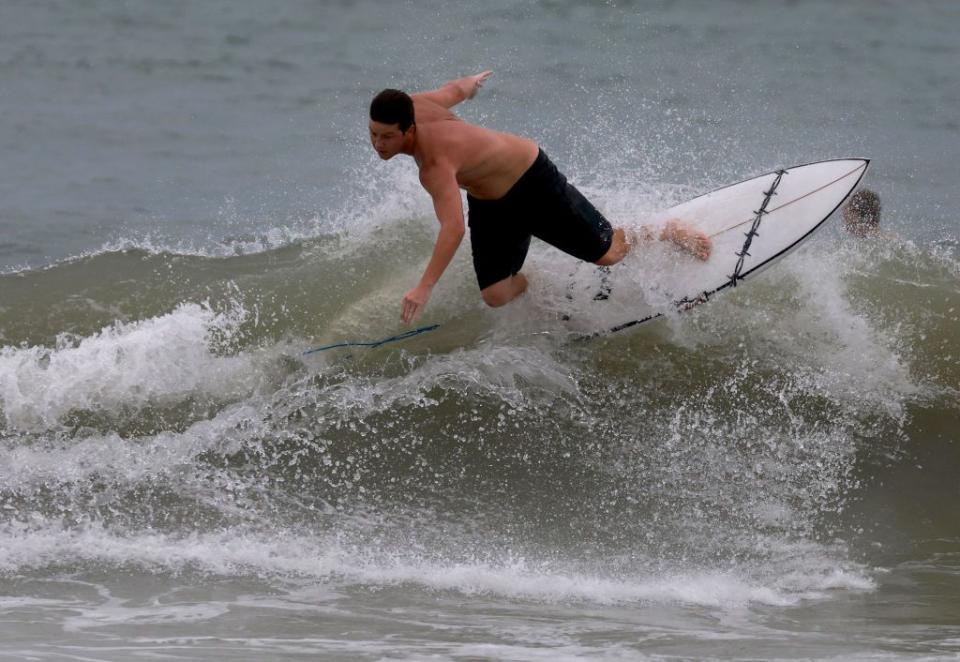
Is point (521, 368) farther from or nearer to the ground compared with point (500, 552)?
farther from the ground

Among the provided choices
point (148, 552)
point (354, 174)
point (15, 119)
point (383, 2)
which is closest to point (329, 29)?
point (383, 2)

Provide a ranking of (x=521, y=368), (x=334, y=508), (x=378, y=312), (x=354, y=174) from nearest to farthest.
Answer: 1. (x=334, y=508)
2. (x=521, y=368)
3. (x=378, y=312)
4. (x=354, y=174)

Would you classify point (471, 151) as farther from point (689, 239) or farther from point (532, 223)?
point (689, 239)

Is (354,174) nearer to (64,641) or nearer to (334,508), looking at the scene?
(334,508)

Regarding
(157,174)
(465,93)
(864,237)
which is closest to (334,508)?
(465,93)

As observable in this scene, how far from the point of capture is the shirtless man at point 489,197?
5.09 m

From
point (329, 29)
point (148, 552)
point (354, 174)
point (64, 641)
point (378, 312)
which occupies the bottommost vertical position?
point (64, 641)

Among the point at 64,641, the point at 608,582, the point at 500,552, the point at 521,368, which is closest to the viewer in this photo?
the point at 64,641

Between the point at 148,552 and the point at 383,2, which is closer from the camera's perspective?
the point at 148,552

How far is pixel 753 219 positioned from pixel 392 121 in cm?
239

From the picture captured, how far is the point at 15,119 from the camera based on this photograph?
1310 centimetres

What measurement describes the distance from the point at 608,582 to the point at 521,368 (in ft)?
5.78

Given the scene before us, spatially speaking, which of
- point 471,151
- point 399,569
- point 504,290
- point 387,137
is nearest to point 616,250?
point 504,290

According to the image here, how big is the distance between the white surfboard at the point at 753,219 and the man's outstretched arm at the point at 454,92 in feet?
4.48
